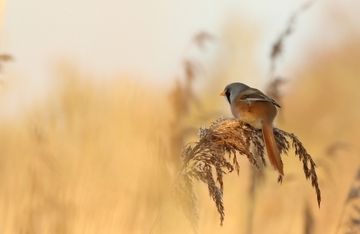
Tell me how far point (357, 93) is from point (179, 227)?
7.05ft

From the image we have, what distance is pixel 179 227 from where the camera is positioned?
201 centimetres

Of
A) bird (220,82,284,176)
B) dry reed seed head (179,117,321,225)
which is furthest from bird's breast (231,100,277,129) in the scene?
dry reed seed head (179,117,321,225)

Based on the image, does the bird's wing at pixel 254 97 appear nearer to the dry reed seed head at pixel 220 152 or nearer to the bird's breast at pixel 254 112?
the bird's breast at pixel 254 112

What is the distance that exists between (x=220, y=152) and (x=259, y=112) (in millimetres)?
364

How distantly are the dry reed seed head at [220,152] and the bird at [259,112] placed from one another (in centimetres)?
4

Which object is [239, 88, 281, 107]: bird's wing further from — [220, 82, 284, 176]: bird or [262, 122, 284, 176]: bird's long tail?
[262, 122, 284, 176]: bird's long tail

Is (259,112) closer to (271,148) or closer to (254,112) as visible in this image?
(254,112)

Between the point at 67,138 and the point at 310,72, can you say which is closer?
the point at 67,138

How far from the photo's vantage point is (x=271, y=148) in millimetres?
1308

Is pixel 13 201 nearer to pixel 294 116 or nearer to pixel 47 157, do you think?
pixel 47 157

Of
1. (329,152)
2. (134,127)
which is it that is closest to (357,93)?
(329,152)

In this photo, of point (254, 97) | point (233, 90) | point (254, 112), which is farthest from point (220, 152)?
point (233, 90)

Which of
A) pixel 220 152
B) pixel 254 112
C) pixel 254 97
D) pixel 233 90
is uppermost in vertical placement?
pixel 233 90

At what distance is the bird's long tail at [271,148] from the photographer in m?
1.25
